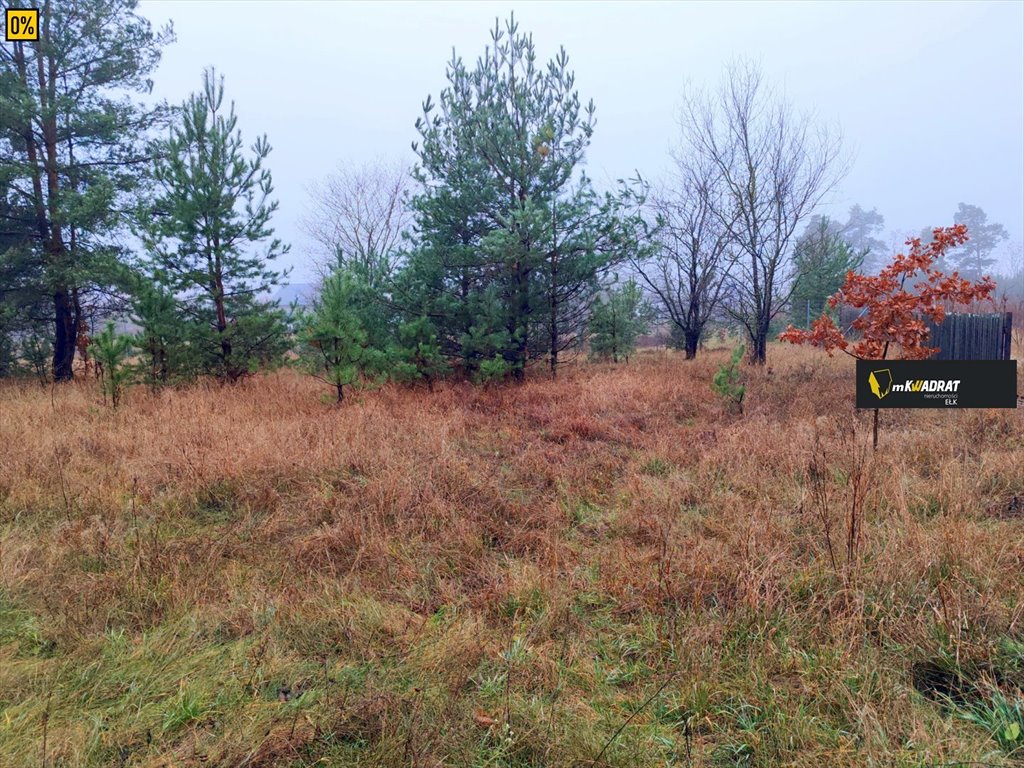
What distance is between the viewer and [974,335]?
1070 cm

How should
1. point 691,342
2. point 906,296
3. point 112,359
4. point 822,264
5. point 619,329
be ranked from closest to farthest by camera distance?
point 906,296, point 112,359, point 619,329, point 691,342, point 822,264

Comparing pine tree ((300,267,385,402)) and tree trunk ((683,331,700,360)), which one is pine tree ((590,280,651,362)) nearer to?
tree trunk ((683,331,700,360))

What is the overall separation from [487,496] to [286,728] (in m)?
2.46

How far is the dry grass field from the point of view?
1868 mm

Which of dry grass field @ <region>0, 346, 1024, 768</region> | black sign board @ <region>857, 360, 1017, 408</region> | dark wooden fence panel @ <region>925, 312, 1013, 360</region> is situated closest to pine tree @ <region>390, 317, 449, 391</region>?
dry grass field @ <region>0, 346, 1024, 768</region>

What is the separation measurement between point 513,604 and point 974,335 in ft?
42.9

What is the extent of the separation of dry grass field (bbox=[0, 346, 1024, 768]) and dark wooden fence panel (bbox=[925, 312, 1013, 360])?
22.8 ft

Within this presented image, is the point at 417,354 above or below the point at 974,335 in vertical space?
below

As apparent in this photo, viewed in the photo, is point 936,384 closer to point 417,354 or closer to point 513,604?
point 513,604

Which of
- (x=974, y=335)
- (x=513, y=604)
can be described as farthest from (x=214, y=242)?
(x=974, y=335)

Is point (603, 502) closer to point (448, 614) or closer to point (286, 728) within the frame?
point (448, 614)

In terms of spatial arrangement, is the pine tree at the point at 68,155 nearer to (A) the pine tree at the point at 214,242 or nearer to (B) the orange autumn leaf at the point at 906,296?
(A) the pine tree at the point at 214,242

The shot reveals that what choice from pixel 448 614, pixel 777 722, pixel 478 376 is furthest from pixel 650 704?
pixel 478 376

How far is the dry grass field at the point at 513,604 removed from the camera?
187 cm
